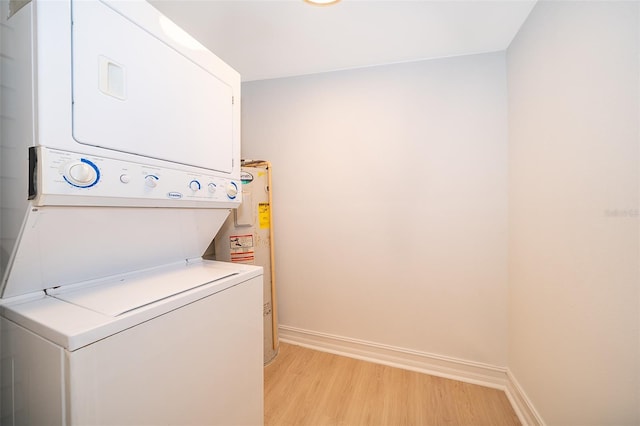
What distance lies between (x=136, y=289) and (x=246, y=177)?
1.24 metres

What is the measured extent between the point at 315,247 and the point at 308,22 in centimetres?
175

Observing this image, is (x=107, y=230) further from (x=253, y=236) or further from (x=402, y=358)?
(x=402, y=358)

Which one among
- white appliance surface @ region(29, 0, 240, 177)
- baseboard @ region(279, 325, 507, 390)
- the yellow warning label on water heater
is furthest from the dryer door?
baseboard @ region(279, 325, 507, 390)

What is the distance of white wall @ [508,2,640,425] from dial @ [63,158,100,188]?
1.80 m

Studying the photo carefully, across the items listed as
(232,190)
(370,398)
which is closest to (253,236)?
(232,190)

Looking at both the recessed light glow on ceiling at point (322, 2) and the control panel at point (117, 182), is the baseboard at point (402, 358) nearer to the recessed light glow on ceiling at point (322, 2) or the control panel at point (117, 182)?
the control panel at point (117, 182)

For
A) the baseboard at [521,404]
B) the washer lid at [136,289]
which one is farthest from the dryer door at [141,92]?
the baseboard at [521,404]

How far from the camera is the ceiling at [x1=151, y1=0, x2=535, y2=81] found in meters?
1.48

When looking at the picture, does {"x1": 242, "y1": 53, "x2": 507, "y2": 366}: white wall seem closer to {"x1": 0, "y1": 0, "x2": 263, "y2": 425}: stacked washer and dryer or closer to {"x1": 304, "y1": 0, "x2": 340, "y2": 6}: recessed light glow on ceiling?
{"x1": 304, "y1": 0, "x2": 340, "y2": 6}: recessed light glow on ceiling

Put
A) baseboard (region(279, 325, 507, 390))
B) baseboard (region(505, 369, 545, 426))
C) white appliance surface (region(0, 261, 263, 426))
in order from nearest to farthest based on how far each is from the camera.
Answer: white appliance surface (region(0, 261, 263, 426)) → baseboard (region(505, 369, 545, 426)) → baseboard (region(279, 325, 507, 390))

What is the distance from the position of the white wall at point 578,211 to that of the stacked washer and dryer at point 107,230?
58.1 inches

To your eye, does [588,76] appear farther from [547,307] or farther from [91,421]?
[91,421]

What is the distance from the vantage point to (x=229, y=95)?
1314 millimetres

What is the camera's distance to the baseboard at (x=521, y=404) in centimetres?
141
